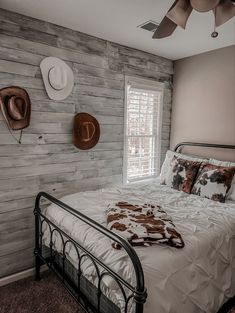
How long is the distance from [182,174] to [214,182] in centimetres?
40

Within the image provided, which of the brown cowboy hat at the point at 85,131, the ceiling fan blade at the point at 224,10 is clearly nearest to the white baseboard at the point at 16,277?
the brown cowboy hat at the point at 85,131

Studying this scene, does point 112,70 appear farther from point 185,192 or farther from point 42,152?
point 185,192

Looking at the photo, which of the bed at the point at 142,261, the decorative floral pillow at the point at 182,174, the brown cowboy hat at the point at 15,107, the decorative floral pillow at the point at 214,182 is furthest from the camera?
the decorative floral pillow at the point at 182,174

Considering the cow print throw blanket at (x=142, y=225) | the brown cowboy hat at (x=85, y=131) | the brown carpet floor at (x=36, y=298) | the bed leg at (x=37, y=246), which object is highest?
the brown cowboy hat at (x=85, y=131)

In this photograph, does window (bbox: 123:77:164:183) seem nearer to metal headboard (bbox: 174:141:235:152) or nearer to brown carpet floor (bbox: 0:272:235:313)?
metal headboard (bbox: 174:141:235:152)

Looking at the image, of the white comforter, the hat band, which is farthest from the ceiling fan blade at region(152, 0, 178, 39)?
the white comforter

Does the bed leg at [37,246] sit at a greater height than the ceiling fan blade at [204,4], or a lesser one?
lesser

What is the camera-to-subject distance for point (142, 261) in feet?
4.43

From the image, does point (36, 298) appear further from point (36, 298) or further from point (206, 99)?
point (206, 99)

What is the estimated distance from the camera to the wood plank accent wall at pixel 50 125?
219cm

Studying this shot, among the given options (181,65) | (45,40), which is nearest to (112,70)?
(45,40)

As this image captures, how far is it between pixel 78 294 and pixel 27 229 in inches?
36.7

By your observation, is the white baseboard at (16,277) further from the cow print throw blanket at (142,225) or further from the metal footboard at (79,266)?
the cow print throw blanket at (142,225)

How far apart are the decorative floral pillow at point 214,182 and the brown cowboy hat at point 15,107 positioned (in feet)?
6.15
